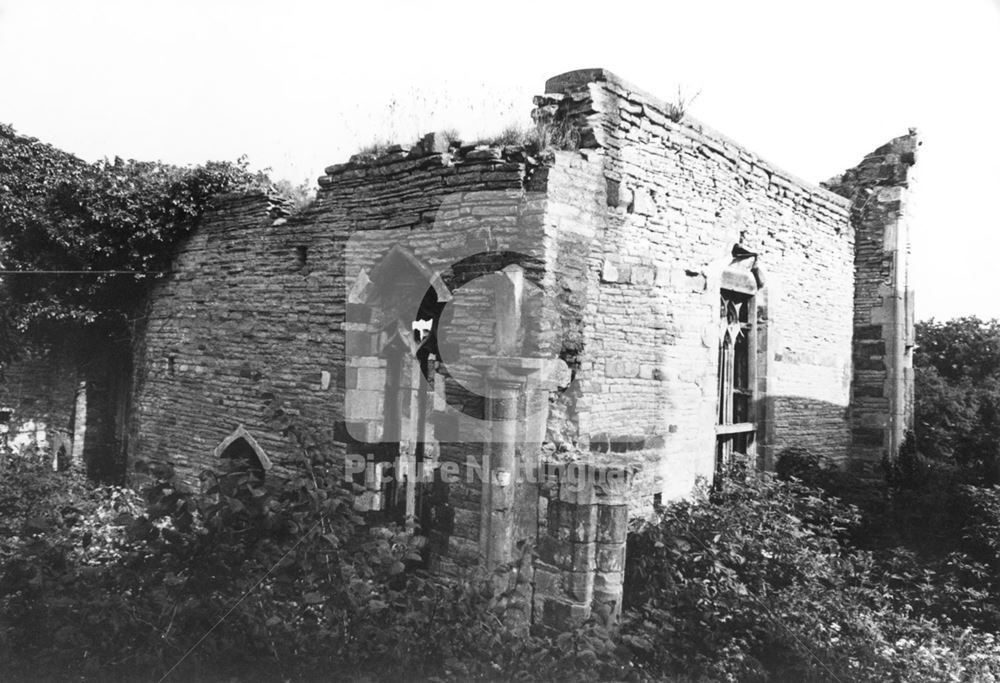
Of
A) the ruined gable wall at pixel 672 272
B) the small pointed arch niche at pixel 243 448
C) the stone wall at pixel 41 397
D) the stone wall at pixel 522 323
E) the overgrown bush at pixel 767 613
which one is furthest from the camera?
the stone wall at pixel 41 397

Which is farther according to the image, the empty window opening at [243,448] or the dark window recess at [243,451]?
the dark window recess at [243,451]

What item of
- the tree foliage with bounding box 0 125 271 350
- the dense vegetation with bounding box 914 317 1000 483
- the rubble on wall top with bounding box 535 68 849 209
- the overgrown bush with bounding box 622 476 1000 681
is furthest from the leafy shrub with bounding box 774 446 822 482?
the tree foliage with bounding box 0 125 271 350

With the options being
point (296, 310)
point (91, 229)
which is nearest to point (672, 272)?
point (296, 310)

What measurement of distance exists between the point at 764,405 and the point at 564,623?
4800 millimetres

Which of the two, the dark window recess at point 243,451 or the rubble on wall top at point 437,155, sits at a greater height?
the rubble on wall top at point 437,155

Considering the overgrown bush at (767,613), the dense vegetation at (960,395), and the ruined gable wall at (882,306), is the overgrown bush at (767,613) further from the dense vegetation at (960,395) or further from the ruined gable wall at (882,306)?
the ruined gable wall at (882,306)

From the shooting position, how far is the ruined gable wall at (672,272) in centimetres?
605

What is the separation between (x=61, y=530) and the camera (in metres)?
4.14

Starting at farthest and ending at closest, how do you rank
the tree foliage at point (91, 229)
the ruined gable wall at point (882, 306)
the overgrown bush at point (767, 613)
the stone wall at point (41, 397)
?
1. the stone wall at point (41, 397)
2. the ruined gable wall at point (882, 306)
3. the tree foliage at point (91, 229)
4. the overgrown bush at point (767, 613)

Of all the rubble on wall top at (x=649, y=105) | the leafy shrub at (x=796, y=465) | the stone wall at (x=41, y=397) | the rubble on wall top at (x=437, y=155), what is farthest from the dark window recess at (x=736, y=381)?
the stone wall at (x=41, y=397)

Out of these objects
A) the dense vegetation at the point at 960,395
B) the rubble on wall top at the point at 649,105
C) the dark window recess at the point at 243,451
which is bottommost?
the dark window recess at the point at 243,451

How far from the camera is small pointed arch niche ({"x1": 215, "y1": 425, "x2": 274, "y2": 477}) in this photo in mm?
8586

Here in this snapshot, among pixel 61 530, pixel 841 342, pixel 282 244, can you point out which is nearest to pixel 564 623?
pixel 61 530

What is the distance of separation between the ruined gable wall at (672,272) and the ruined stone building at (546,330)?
0.10 ft
